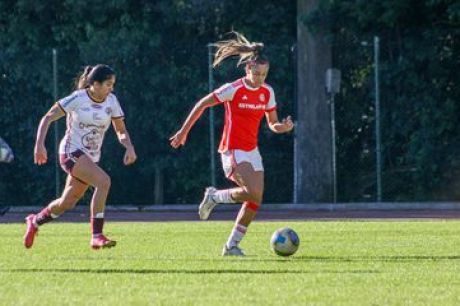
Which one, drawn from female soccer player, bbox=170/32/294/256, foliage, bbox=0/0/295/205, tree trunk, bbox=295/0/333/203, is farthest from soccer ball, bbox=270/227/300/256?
foliage, bbox=0/0/295/205

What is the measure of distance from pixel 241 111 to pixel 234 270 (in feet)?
9.22

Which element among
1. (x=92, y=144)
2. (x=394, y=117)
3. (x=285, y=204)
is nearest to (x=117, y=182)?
(x=285, y=204)

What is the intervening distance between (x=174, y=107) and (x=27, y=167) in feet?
10.6

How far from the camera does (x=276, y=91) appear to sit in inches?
1087

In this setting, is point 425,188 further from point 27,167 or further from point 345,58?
point 27,167

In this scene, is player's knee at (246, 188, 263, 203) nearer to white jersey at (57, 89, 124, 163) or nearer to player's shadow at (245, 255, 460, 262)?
player's shadow at (245, 255, 460, 262)

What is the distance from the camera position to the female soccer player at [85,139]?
14.4 meters

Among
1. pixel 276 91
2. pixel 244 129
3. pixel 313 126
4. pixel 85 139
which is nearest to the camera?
pixel 244 129

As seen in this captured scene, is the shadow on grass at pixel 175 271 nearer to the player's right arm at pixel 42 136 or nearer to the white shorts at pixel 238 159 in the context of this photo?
the player's right arm at pixel 42 136

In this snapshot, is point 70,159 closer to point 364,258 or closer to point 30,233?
point 30,233

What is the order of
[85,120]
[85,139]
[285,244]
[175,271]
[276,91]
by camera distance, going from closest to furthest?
1. [175,271]
2. [285,244]
3. [85,120]
4. [85,139]
5. [276,91]

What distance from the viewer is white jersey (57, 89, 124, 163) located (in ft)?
47.8

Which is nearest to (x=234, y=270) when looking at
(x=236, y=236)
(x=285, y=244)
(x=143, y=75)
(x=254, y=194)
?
(x=285, y=244)

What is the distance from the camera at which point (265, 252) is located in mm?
14508
